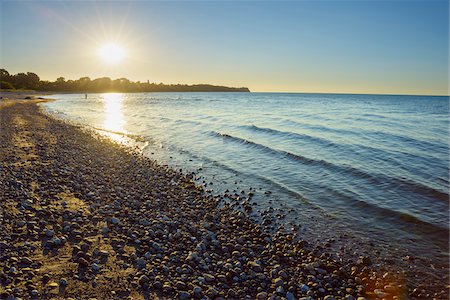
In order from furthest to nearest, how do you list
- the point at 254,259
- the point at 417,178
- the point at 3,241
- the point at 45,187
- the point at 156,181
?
the point at 417,178 < the point at 156,181 < the point at 45,187 < the point at 254,259 < the point at 3,241

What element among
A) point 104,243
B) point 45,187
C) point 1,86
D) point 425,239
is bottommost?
point 425,239

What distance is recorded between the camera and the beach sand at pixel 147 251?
20.1ft

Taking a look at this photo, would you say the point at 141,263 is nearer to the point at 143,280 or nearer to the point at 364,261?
the point at 143,280

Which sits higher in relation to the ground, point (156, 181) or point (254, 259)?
point (156, 181)

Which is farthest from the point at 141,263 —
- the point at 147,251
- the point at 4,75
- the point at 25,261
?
the point at 4,75

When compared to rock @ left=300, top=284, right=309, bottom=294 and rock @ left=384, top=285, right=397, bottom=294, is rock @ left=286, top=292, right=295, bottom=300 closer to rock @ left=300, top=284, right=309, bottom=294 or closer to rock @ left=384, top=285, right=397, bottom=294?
rock @ left=300, top=284, right=309, bottom=294

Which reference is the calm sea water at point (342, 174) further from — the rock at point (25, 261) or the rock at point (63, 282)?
the rock at point (25, 261)

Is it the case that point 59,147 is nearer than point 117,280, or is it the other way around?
point 117,280

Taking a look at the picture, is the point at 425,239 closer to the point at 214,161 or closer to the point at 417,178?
the point at 417,178

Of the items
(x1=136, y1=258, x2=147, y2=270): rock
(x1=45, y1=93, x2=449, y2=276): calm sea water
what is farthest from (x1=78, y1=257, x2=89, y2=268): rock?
(x1=45, y1=93, x2=449, y2=276): calm sea water

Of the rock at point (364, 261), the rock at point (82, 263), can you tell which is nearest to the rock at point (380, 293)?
the rock at point (364, 261)

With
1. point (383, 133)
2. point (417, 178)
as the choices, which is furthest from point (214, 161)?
point (383, 133)

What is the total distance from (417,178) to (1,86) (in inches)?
5747

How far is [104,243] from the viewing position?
7.69 m
